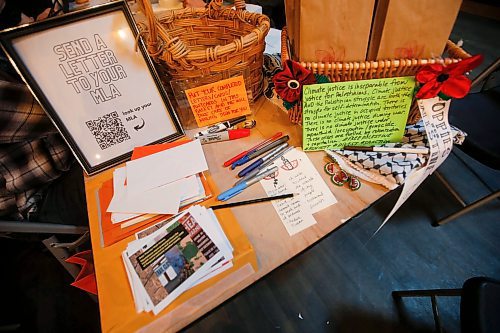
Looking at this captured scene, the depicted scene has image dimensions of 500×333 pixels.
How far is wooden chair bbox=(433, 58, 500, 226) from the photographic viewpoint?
105 centimetres

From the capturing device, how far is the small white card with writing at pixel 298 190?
618 mm

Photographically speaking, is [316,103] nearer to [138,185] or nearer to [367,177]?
[367,177]

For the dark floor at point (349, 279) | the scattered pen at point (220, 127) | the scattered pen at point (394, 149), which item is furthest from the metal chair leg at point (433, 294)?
the scattered pen at point (220, 127)

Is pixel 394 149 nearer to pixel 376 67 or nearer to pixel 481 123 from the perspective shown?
pixel 376 67

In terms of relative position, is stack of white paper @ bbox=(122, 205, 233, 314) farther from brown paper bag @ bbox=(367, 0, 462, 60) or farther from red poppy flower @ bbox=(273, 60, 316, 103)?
brown paper bag @ bbox=(367, 0, 462, 60)

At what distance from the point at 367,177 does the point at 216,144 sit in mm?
418

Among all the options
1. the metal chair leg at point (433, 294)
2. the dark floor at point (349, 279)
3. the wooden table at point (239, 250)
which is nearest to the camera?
the wooden table at point (239, 250)

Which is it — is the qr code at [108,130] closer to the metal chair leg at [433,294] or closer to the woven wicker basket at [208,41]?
the woven wicker basket at [208,41]

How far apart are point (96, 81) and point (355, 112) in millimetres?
642

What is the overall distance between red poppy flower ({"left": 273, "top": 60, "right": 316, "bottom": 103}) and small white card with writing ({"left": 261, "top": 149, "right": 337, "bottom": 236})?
16 centimetres

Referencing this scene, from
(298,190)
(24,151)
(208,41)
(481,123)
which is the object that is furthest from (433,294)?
(24,151)

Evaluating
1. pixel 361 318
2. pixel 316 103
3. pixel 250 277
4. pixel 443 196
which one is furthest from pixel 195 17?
pixel 443 196

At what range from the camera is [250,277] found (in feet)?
1.80

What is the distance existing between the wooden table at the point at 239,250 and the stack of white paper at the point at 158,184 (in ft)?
0.15
